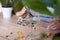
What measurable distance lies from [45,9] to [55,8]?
0.01 m

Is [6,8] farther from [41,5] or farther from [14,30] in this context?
[41,5]

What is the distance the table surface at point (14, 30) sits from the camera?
751 millimetres

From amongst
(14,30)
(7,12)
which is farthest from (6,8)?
(14,30)

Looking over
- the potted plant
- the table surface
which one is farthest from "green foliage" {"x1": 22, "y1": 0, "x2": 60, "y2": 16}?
the potted plant

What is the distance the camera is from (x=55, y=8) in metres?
0.18

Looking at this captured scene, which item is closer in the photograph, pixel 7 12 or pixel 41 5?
pixel 41 5

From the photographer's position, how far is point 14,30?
35.4 inches

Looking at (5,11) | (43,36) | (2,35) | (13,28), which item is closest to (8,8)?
(5,11)

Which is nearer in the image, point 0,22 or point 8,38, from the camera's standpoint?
point 8,38

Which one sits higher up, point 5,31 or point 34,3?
point 34,3

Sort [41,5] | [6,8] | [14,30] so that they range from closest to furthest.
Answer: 1. [41,5]
2. [14,30]
3. [6,8]

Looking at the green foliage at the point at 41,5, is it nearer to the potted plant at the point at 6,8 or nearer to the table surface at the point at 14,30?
the table surface at the point at 14,30

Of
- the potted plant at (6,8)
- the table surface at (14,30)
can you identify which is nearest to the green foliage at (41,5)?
the table surface at (14,30)

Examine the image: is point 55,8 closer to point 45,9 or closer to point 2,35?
point 45,9
